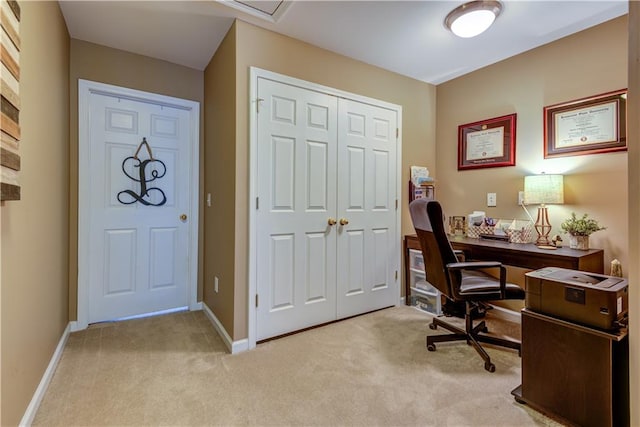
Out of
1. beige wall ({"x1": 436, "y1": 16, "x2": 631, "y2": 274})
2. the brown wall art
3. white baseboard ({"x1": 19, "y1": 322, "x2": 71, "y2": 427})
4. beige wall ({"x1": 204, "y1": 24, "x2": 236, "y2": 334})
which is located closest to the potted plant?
beige wall ({"x1": 436, "y1": 16, "x2": 631, "y2": 274})

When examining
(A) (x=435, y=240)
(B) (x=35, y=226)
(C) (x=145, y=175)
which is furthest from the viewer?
(C) (x=145, y=175)

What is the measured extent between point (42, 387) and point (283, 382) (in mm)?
1275

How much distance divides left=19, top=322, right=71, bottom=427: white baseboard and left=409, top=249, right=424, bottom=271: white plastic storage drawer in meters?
2.80

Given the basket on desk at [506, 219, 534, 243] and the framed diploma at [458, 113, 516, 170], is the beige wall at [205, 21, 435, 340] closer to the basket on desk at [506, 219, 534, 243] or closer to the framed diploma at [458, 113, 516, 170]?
the framed diploma at [458, 113, 516, 170]

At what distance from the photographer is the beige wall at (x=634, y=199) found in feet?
3.62

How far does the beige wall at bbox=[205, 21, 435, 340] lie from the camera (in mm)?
2146

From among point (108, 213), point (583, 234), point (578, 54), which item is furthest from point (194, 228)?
point (578, 54)

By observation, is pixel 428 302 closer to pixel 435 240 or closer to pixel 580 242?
pixel 435 240

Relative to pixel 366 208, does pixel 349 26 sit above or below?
above

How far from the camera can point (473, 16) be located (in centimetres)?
197

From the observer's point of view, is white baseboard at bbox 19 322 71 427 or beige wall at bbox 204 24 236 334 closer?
white baseboard at bbox 19 322 71 427

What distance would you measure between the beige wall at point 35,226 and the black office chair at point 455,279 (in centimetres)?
214

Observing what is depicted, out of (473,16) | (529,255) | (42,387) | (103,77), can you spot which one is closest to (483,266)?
(529,255)

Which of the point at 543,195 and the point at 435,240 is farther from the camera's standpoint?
the point at 543,195
